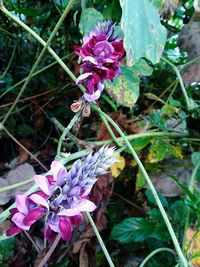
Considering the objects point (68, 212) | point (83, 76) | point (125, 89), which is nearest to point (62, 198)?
point (68, 212)

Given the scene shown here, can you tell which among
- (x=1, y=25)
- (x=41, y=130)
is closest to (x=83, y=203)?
(x=41, y=130)

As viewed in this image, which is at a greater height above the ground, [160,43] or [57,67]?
[160,43]

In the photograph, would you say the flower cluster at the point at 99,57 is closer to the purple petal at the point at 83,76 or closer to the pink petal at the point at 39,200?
the purple petal at the point at 83,76

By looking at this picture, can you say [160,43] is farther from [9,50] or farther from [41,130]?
[9,50]

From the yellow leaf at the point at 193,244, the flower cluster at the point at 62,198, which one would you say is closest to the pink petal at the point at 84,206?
the flower cluster at the point at 62,198

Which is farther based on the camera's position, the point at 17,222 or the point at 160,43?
the point at 160,43

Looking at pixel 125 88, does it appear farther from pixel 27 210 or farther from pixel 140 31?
pixel 27 210
